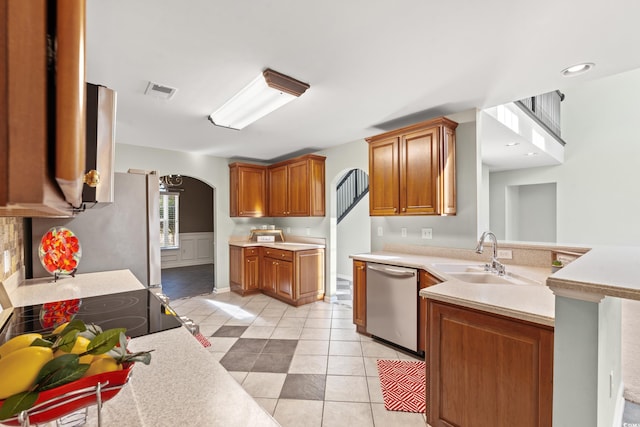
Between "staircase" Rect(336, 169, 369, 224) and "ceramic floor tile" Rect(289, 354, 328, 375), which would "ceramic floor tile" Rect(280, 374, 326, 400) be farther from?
"staircase" Rect(336, 169, 369, 224)

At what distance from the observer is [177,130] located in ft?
11.5

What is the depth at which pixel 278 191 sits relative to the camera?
16.5ft

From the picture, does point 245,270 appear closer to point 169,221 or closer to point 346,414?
point 346,414

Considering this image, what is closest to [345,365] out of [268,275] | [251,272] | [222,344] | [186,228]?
[222,344]

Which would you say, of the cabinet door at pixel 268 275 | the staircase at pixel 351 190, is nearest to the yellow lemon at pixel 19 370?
the cabinet door at pixel 268 275

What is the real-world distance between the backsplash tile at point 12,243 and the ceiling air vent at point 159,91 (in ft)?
4.40

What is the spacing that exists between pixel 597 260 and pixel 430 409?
4.07ft

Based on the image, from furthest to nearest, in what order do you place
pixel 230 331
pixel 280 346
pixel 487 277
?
pixel 230 331 < pixel 280 346 < pixel 487 277

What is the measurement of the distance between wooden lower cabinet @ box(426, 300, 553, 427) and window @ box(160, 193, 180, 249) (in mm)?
7582

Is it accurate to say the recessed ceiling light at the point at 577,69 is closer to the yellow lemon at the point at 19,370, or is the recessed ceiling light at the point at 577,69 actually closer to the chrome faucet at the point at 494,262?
the chrome faucet at the point at 494,262

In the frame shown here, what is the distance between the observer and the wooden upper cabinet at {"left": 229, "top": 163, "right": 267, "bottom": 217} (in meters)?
4.96

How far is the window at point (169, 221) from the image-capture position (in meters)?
7.59

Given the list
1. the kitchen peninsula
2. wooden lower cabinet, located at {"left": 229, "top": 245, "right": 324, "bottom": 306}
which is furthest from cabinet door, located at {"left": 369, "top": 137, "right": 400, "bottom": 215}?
the kitchen peninsula

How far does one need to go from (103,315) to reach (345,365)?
6.54 ft
